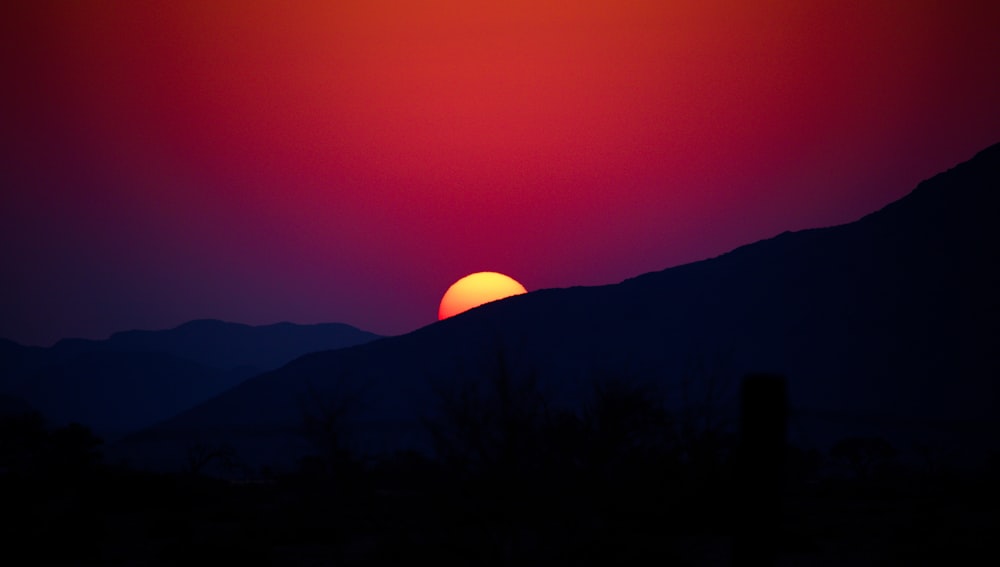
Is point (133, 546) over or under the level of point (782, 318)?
under

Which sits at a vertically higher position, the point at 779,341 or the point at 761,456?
the point at 779,341

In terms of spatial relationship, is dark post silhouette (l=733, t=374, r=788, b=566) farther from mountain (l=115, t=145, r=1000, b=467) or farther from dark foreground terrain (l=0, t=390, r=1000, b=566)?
mountain (l=115, t=145, r=1000, b=467)

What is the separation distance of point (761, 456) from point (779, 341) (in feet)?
373

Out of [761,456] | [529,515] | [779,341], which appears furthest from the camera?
[779,341]

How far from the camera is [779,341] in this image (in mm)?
113375

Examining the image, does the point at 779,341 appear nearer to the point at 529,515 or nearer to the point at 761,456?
the point at 529,515

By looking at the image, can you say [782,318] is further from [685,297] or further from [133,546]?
[133,546]

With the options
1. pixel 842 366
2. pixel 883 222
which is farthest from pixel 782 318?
pixel 883 222

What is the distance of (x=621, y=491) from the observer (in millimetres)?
14883

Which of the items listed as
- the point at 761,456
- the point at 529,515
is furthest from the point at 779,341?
the point at 761,456

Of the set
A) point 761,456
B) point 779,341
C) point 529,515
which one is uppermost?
point 779,341

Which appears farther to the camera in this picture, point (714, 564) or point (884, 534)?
point (884, 534)

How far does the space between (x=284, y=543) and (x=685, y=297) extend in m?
118

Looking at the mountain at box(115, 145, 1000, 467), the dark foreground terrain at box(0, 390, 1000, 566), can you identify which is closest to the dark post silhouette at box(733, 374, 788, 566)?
the dark foreground terrain at box(0, 390, 1000, 566)
